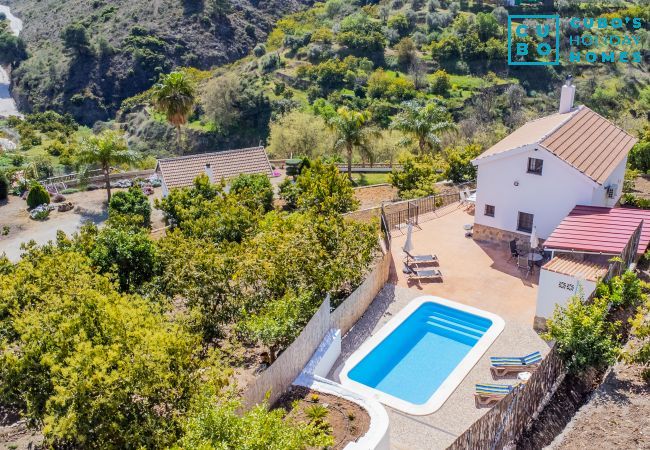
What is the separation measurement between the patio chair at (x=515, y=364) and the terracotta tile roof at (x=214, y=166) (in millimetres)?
24932

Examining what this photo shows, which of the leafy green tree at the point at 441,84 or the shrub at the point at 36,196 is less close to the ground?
the leafy green tree at the point at 441,84

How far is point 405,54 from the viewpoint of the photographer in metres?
86.2

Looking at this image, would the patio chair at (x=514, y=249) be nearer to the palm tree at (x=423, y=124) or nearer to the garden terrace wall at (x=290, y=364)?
the garden terrace wall at (x=290, y=364)

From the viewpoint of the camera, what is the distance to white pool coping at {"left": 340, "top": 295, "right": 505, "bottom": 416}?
50.5 ft

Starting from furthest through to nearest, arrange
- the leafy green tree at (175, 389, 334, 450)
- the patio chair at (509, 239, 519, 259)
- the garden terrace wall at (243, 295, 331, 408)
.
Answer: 1. the patio chair at (509, 239, 519, 259)
2. the garden terrace wall at (243, 295, 331, 408)
3. the leafy green tree at (175, 389, 334, 450)

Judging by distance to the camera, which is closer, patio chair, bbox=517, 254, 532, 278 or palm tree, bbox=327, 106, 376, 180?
patio chair, bbox=517, 254, 532, 278

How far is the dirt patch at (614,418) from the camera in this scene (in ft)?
38.9

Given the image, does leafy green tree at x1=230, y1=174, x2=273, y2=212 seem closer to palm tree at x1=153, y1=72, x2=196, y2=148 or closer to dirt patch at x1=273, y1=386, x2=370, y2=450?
palm tree at x1=153, y1=72, x2=196, y2=148

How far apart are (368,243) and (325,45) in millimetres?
78401

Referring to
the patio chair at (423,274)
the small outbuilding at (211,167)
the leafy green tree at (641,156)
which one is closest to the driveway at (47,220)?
the small outbuilding at (211,167)

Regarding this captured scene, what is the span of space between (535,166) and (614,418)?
12.6 m

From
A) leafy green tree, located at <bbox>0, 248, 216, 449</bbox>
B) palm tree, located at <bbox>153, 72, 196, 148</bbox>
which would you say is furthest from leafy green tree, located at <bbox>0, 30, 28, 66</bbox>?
leafy green tree, located at <bbox>0, 248, 216, 449</bbox>

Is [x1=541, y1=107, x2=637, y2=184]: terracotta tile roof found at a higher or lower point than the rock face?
lower

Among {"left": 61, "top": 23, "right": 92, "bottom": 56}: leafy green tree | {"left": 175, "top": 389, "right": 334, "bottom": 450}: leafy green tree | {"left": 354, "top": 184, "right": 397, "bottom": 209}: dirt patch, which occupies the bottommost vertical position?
{"left": 354, "top": 184, "right": 397, "bottom": 209}: dirt patch
